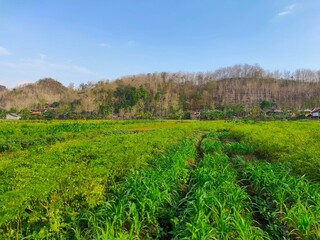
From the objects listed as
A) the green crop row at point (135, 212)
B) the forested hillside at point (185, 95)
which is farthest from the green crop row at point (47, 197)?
the forested hillside at point (185, 95)

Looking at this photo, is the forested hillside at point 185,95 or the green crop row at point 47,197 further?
the forested hillside at point 185,95

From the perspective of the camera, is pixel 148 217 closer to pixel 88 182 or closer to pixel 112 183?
pixel 88 182

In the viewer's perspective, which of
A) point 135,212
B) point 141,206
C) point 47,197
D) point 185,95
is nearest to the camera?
point 135,212

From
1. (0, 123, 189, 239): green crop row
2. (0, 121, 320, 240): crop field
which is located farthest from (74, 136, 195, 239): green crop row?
(0, 123, 189, 239): green crop row

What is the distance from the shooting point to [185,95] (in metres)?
112

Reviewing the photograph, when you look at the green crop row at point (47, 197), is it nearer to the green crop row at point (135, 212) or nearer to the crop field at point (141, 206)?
the crop field at point (141, 206)

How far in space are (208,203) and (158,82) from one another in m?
125

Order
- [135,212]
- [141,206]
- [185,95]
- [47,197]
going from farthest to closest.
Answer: [185,95] < [141,206] < [47,197] < [135,212]

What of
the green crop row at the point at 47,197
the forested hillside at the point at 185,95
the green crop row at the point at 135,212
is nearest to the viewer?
the green crop row at the point at 47,197

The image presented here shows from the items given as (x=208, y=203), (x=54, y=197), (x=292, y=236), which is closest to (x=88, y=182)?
(x=54, y=197)

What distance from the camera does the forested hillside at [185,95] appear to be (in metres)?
89.1

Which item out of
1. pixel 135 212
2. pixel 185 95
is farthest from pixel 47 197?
pixel 185 95

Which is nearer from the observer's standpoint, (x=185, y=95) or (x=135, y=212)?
(x=135, y=212)

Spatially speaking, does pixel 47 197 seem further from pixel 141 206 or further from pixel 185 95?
pixel 185 95
